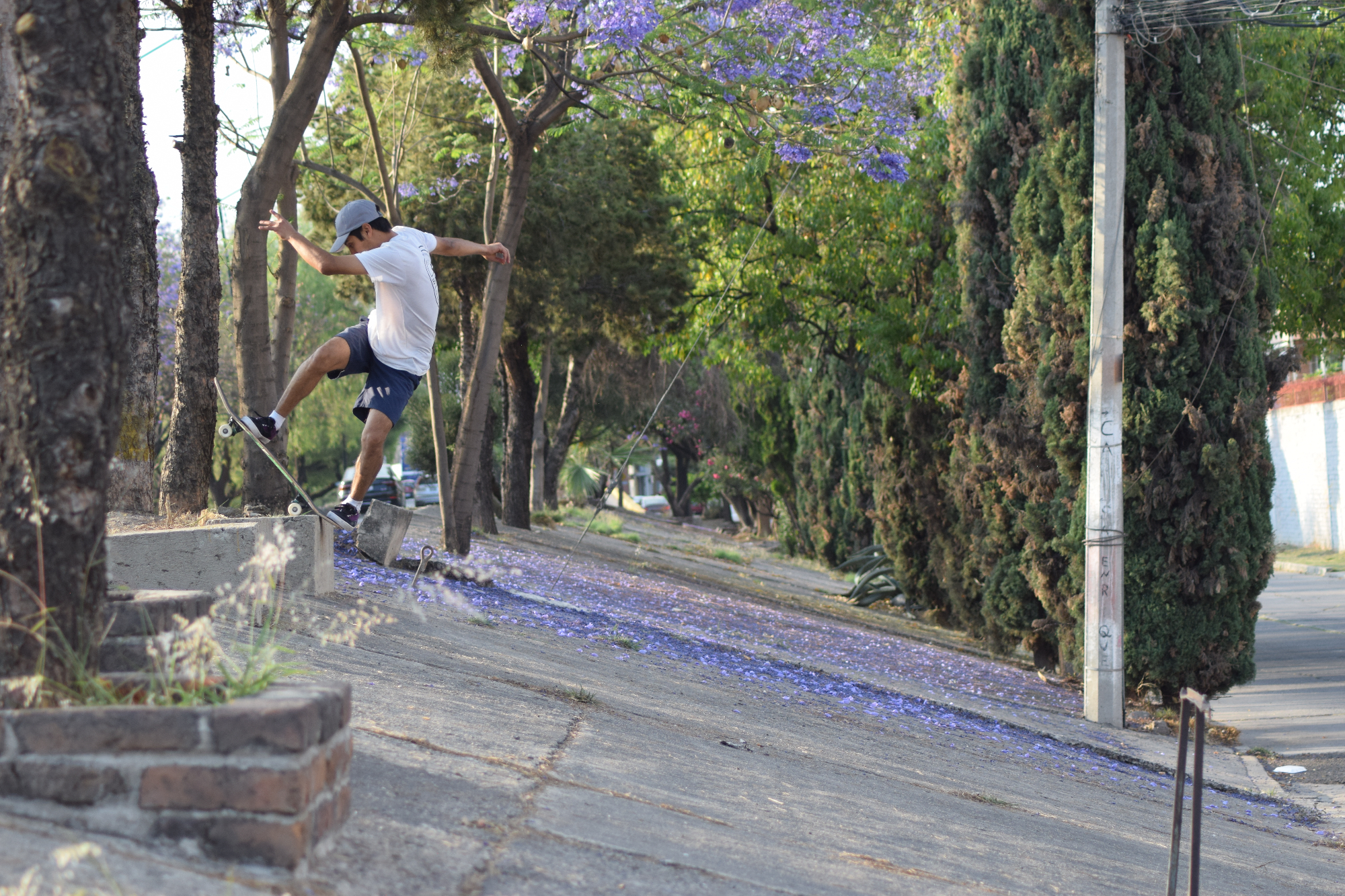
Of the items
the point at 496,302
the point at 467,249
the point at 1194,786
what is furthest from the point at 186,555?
the point at 496,302

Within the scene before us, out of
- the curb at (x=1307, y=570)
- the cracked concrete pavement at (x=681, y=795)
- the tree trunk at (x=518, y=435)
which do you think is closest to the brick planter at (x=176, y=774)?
the cracked concrete pavement at (x=681, y=795)

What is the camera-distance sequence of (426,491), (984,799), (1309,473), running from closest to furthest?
(984,799)
(1309,473)
(426,491)

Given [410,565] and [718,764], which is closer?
[718,764]

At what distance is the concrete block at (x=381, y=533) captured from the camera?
32.2 ft

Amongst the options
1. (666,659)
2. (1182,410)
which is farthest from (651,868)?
(1182,410)

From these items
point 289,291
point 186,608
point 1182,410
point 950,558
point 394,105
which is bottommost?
point 950,558

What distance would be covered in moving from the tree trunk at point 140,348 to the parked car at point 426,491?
3568 cm

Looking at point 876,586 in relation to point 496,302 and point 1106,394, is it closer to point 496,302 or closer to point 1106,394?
point 496,302

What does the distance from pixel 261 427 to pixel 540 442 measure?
20328mm

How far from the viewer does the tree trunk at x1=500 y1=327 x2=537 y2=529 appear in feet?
66.3

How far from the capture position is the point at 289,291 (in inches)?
416

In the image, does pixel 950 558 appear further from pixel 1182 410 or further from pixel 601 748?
pixel 601 748

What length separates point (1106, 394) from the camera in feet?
32.4

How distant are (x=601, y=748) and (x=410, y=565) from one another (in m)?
5.68
